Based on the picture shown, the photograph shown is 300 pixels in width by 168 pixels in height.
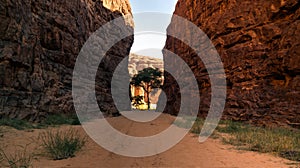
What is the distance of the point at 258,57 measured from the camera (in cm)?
1337

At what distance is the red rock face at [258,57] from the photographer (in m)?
11.4

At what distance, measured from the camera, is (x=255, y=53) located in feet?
44.5

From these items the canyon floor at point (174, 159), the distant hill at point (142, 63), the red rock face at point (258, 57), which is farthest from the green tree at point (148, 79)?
the distant hill at point (142, 63)

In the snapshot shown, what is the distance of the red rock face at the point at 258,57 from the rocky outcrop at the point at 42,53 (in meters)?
12.1

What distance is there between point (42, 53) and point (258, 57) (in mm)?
14687

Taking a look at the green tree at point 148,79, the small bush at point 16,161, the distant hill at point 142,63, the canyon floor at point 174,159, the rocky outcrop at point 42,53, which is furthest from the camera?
the distant hill at point 142,63

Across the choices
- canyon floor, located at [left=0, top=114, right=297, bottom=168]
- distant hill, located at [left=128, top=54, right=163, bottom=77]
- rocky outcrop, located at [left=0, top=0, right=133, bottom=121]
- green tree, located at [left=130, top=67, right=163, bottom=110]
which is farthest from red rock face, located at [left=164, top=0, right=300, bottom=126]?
distant hill, located at [left=128, top=54, right=163, bottom=77]

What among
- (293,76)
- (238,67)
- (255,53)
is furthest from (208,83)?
(293,76)

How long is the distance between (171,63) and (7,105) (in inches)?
945

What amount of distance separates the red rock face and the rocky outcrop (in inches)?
477

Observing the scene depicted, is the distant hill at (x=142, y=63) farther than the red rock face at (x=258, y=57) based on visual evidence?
Yes

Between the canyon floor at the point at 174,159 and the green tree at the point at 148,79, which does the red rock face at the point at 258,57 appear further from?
the green tree at the point at 148,79

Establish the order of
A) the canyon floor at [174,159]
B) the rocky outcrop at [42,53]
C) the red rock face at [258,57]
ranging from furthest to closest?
the red rock face at [258,57] < the rocky outcrop at [42,53] < the canyon floor at [174,159]

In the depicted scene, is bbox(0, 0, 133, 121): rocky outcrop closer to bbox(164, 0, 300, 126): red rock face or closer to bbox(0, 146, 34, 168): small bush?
bbox(0, 146, 34, 168): small bush
